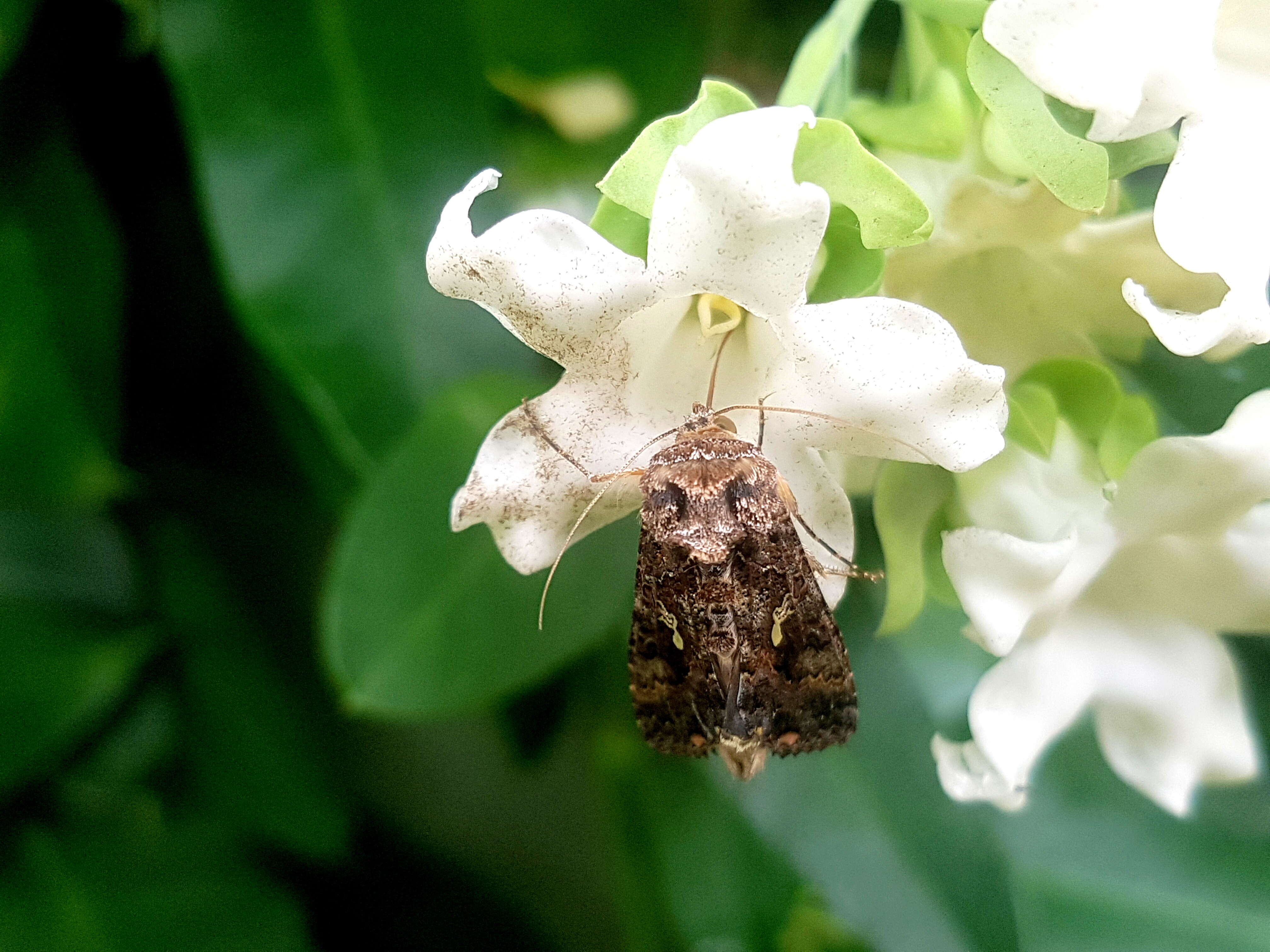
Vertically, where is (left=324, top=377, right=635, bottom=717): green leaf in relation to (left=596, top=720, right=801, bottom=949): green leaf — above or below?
above

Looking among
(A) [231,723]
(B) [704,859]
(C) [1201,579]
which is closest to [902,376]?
(C) [1201,579]

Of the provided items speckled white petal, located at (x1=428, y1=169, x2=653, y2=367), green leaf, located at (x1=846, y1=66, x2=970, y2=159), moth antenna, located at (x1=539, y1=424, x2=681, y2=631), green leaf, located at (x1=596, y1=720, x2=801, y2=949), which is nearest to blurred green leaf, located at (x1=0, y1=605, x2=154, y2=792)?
green leaf, located at (x1=596, y1=720, x2=801, y2=949)

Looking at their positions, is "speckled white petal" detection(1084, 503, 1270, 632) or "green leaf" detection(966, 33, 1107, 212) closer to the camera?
"green leaf" detection(966, 33, 1107, 212)

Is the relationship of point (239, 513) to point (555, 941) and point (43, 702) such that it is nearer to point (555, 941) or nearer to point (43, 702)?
point (43, 702)

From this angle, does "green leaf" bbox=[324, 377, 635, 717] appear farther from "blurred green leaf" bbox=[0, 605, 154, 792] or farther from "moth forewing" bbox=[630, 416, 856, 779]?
"blurred green leaf" bbox=[0, 605, 154, 792]

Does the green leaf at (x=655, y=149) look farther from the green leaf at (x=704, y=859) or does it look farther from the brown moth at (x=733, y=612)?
the green leaf at (x=704, y=859)

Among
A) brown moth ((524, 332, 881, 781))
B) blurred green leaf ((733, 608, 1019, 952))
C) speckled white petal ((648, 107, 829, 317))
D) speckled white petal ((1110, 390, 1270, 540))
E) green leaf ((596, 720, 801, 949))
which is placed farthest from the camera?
green leaf ((596, 720, 801, 949))

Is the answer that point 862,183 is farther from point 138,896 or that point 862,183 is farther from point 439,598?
point 138,896
